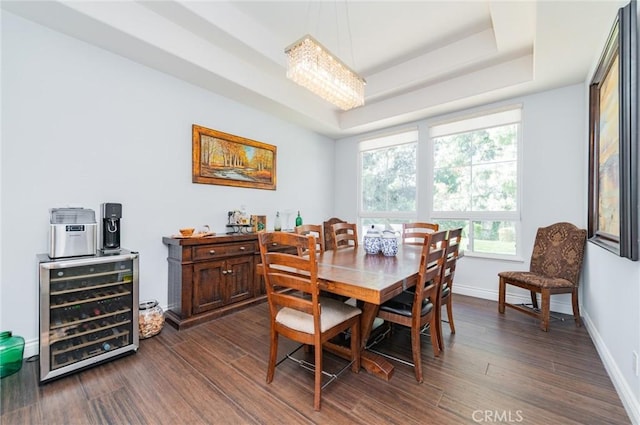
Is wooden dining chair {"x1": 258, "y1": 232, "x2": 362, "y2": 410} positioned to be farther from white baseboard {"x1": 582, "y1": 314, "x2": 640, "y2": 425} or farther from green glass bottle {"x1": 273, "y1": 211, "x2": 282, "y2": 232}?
green glass bottle {"x1": 273, "y1": 211, "x2": 282, "y2": 232}

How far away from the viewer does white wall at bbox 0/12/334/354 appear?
2105mm

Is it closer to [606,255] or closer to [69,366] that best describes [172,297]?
[69,366]

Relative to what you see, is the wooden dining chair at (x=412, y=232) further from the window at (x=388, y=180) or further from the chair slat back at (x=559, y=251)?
the chair slat back at (x=559, y=251)

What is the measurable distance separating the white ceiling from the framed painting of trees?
1.80 feet

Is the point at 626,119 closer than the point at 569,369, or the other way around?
the point at 626,119

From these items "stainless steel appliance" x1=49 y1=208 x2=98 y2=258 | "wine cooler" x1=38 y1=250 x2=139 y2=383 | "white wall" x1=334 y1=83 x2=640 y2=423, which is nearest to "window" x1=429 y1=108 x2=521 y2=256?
"white wall" x1=334 y1=83 x2=640 y2=423

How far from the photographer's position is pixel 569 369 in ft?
6.54

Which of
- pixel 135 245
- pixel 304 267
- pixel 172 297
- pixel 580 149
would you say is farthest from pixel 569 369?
pixel 135 245

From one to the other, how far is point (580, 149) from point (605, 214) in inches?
53.5

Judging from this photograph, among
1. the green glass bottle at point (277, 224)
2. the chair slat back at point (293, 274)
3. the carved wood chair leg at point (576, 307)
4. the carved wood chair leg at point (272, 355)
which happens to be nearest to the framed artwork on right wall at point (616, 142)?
the carved wood chair leg at point (576, 307)

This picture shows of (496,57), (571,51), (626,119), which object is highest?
(496,57)

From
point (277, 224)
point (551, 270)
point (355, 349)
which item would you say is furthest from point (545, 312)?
point (277, 224)

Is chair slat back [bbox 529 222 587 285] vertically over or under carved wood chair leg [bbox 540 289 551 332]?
over

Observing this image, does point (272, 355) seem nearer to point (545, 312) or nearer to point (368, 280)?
point (368, 280)
